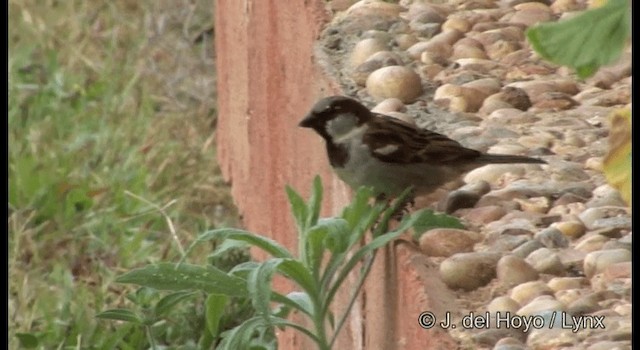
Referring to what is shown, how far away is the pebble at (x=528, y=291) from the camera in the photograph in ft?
7.19

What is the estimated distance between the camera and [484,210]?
2.52m

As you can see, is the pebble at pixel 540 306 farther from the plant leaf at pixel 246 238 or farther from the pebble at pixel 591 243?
the plant leaf at pixel 246 238

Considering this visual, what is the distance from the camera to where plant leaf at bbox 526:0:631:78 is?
57.9 inches

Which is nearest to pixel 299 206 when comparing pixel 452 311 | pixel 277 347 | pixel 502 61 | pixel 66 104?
pixel 452 311

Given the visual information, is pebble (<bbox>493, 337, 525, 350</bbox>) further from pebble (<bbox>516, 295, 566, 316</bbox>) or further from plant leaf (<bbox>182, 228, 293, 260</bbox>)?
plant leaf (<bbox>182, 228, 293, 260</bbox>)

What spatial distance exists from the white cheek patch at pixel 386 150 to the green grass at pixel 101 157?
1227 mm

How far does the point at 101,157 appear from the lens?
5445 millimetres

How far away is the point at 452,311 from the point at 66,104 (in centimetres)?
402

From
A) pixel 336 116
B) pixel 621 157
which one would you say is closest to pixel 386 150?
pixel 336 116

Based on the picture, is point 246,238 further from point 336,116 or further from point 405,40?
point 405,40

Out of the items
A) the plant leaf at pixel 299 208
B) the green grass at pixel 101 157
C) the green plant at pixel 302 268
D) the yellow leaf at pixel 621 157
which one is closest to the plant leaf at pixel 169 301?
the green plant at pixel 302 268

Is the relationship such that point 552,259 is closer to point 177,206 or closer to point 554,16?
point 554,16

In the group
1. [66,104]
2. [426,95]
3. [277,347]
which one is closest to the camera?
[426,95]

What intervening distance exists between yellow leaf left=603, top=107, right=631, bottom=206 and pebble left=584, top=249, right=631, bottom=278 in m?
0.71
